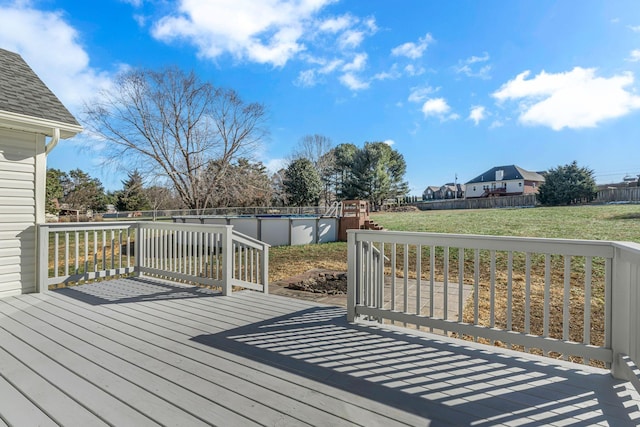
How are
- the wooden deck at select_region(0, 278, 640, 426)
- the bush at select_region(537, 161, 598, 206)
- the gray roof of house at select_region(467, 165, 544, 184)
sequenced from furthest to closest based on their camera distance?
the gray roof of house at select_region(467, 165, 544, 184) < the bush at select_region(537, 161, 598, 206) < the wooden deck at select_region(0, 278, 640, 426)

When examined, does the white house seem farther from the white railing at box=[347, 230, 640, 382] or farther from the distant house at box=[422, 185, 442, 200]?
the distant house at box=[422, 185, 442, 200]

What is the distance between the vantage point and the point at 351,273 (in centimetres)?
319

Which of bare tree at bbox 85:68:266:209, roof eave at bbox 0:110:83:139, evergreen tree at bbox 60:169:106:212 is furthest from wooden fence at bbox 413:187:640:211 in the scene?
evergreen tree at bbox 60:169:106:212

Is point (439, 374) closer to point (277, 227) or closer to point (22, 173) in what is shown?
point (22, 173)

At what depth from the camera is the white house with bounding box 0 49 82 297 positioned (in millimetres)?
4039

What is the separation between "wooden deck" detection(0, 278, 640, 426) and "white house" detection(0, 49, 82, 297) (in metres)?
1.21

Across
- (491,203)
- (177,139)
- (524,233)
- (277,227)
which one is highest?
(177,139)

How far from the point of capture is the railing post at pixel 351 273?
3160 mm

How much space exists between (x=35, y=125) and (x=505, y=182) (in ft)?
157

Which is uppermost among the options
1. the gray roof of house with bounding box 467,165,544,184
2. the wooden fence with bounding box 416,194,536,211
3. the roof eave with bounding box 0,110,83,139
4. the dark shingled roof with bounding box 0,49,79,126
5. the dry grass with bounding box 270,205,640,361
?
the gray roof of house with bounding box 467,165,544,184

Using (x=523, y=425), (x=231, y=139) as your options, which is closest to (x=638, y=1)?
(x=523, y=425)

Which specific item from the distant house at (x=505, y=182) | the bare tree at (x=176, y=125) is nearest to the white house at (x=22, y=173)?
the bare tree at (x=176, y=125)

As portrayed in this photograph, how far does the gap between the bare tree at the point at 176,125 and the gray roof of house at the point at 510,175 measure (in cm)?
3607

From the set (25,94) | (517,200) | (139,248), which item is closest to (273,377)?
(139,248)
